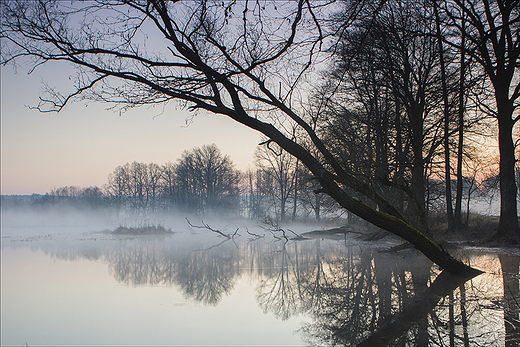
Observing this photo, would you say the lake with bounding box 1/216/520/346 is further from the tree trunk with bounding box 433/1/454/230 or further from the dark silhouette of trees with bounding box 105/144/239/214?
the dark silhouette of trees with bounding box 105/144/239/214

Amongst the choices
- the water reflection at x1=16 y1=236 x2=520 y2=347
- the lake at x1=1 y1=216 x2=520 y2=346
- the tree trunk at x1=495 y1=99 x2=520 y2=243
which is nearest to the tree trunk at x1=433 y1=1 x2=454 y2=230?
the tree trunk at x1=495 y1=99 x2=520 y2=243

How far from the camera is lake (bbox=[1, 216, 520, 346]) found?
452cm

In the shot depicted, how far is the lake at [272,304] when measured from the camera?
14.8 feet

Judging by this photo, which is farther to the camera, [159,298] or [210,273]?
[210,273]

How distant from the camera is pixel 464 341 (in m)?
3.72

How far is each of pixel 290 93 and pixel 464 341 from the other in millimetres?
→ 4859

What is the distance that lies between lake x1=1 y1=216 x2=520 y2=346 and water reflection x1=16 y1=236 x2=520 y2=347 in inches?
0.8

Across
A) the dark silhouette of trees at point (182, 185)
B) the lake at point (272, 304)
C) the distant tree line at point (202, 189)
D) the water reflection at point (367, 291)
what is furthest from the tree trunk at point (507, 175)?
the dark silhouette of trees at point (182, 185)

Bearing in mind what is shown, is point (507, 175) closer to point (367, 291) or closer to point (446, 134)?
point (446, 134)

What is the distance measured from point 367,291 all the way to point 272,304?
1798 mm

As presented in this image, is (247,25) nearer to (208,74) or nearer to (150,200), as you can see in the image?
(208,74)

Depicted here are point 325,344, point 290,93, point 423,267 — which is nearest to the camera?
point 325,344

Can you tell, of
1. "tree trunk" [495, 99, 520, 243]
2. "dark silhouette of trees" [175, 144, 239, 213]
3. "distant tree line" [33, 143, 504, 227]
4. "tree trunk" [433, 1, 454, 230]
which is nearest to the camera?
"tree trunk" [495, 99, 520, 243]

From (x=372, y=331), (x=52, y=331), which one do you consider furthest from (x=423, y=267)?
(x=52, y=331)
